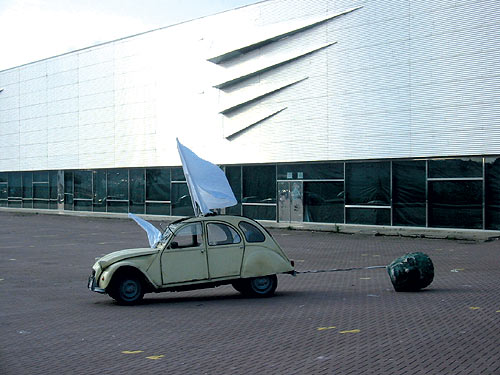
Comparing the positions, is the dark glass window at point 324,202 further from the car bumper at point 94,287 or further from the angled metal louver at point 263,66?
the car bumper at point 94,287

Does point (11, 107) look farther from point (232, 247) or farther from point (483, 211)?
point (232, 247)

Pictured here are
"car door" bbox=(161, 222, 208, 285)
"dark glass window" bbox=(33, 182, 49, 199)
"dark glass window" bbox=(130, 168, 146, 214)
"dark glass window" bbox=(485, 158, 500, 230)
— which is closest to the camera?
"car door" bbox=(161, 222, 208, 285)

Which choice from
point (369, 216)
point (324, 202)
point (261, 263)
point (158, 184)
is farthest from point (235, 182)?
point (261, 263)

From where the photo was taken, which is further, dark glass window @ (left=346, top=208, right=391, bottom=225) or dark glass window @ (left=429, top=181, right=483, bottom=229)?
dark glass window @ (left=346, top=208, right=391, bottom=225)

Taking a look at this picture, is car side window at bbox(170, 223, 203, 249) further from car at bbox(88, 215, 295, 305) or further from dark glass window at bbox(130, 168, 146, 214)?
dark glass window at bbox(130, 168, 146, 214)

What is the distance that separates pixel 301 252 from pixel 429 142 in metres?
9.28

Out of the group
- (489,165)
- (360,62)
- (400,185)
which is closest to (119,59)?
(360,62)

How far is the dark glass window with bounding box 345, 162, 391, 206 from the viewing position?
3114 centimetres

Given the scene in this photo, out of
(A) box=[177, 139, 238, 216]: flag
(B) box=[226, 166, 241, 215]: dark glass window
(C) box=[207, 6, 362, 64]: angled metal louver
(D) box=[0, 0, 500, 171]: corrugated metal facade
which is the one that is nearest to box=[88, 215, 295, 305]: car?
(A) box=[177, 139, 238, 216]: flag

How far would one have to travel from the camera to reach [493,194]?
27578 millimetres

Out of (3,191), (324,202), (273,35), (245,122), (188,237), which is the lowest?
(188,237)

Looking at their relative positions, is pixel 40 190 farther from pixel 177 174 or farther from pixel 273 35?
pixel 273 35

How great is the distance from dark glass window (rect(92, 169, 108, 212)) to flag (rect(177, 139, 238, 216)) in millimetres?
34615

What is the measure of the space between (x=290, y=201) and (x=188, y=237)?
22.7 metres
